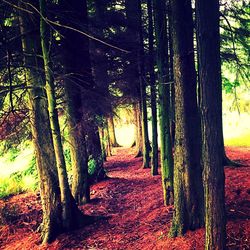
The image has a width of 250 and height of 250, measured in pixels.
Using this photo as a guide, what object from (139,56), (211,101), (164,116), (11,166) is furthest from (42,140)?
(11,166)

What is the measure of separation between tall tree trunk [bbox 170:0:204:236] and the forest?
2 centimetres

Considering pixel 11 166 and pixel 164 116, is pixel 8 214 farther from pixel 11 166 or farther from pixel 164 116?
pixel 11 166

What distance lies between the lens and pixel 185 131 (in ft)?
19.5

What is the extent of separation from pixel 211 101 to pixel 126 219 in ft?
17.1

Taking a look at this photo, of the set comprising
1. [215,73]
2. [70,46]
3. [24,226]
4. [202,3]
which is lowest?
[24,226]

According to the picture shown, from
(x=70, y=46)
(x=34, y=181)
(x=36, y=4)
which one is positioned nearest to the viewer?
(x=36, y=4)

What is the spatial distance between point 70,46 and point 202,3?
7.34 metres

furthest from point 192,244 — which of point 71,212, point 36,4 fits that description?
point 36,4

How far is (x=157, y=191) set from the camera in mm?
10156

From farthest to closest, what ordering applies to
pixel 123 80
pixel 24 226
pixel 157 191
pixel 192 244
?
A: pixel 123 80, pixel 157 191, pixel 24 226, pixel 192 244

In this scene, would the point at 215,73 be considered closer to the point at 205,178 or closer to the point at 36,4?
the point at 205,178

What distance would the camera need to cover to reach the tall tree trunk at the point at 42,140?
25.6 ft

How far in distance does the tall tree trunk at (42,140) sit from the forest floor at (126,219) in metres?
0.51

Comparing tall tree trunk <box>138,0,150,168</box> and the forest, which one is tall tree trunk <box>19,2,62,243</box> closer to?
the forest
